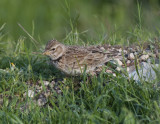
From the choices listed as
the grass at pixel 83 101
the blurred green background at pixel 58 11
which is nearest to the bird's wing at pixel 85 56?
the grass at pixel 83 101

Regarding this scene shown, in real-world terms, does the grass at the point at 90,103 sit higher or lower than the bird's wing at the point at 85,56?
lower

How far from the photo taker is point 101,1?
45.1 ft

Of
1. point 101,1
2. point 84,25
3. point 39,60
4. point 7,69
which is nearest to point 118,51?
point 39,60

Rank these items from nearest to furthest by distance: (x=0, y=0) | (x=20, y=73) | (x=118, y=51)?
(x=20, y=73)
(x=118, y=51)
(x=0, y=0)

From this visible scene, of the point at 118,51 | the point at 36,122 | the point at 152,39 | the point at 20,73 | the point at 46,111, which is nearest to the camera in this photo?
the point at 36,122

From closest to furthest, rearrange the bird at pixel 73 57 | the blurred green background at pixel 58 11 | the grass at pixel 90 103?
the grass at pixel 90 103 < the bird at pixel 73 57 < the blurred green background at pixel 58 11

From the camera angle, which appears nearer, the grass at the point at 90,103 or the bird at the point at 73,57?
the grass at the point at 90,103

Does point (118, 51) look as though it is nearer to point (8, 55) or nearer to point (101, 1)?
point (8, 55)

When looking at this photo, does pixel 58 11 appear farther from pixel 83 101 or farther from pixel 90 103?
pixel 90 103

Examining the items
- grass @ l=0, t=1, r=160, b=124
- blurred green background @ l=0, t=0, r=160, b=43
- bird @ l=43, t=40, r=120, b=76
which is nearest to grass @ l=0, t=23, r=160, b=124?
grass @ l=0, t=1, r=160, b=124

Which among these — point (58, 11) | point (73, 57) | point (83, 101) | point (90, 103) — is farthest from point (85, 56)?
point (58, 11)

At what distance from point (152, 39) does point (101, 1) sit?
272 inches

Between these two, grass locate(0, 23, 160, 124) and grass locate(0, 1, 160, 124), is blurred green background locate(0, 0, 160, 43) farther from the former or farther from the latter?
grass locate(0, 23, 160, 124)

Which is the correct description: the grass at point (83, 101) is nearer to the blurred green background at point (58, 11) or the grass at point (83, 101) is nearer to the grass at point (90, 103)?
the grass at point (90, 103)
